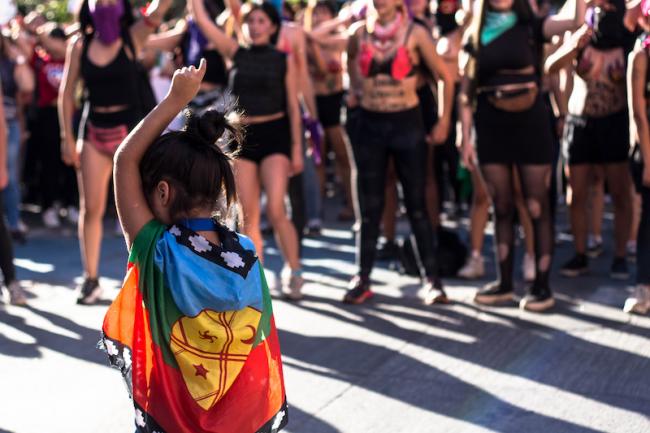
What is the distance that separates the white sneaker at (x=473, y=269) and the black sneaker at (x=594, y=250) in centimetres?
114

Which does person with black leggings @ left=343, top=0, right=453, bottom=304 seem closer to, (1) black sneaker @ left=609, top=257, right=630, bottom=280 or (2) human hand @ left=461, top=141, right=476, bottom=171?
(2) human hand @ left=461, top=141, right=476, bottom=171

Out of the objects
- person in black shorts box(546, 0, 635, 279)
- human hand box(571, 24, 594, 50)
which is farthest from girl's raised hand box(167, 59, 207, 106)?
person in black shorts box(546, 0, 635, 279)

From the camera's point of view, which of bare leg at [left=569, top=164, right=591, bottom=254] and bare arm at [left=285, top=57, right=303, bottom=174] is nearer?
bare arm at [left=285, top=57, right=303, bottom=174]

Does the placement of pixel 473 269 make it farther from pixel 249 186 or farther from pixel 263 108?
pixel 263 108

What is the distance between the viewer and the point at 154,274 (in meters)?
3.32

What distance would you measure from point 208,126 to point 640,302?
4.34 meters

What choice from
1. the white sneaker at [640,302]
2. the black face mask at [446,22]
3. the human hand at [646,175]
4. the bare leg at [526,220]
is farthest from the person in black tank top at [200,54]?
the white sneaker at [640,302]

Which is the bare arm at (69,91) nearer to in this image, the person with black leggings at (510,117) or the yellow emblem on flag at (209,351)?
the person with black leggings at (510,117)

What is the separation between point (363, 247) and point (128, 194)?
14.4 ft

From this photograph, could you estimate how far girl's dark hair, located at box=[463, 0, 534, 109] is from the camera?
6992mm

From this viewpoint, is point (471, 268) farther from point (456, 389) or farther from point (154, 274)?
point (154, 274)

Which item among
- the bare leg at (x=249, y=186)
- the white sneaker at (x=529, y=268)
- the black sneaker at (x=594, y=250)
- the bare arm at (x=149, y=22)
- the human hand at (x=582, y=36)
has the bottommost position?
the black sneaker at (x=594, y=250)

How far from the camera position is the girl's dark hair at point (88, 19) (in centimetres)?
739

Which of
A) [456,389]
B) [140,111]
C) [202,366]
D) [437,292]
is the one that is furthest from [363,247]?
[202,366]
